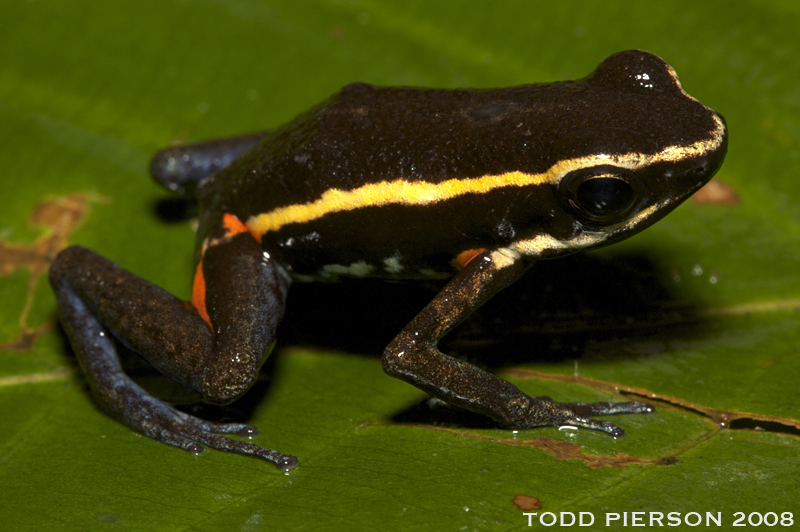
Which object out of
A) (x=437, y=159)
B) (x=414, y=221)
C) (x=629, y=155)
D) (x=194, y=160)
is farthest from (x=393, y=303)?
(x=629, y=155)

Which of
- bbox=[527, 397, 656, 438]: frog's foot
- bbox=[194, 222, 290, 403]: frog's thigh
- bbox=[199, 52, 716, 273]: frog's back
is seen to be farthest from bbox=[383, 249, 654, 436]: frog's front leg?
bbox=[194, 222, 290, 403]: frog's thigh

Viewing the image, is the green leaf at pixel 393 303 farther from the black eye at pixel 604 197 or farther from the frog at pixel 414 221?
the black eye at pixel 604 197

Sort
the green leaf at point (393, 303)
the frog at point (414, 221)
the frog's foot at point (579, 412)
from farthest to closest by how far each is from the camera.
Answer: the frog's foot at point (579, 412), the frog at point (414, 221), the green leaf at point (393, 303)

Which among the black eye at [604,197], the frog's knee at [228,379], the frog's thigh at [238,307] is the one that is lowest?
the frog's knee at [228,379]

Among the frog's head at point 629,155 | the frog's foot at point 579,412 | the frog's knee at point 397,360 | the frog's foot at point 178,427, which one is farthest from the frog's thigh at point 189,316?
the frog's head at point 629,155

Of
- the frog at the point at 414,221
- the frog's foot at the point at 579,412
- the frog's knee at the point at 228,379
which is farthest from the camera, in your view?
the frog's knee at the point at 228,379

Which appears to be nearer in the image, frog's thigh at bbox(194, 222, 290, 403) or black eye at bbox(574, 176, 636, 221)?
black eye at bbox(574, 176, 636, 221)

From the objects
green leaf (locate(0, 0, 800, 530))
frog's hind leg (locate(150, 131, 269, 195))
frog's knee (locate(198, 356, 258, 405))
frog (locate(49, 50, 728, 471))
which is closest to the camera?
green leaf (locate(0, 0, 800, 530))

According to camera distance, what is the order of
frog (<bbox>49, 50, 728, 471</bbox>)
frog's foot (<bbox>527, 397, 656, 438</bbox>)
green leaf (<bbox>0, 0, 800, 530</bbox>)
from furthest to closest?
frog's foot (<bbox>527, 397, 656, 438</bbox>) < frog (<bbox>49, 50, 728, 471</bbox>) < green leaf (<bbox>0, 0, 800, 530</bbox>)

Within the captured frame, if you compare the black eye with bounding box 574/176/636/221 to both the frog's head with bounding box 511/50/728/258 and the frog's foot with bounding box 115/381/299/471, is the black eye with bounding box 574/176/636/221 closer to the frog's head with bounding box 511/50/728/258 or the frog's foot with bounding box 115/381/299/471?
the frog's head with bounding box 511/50/728/258
